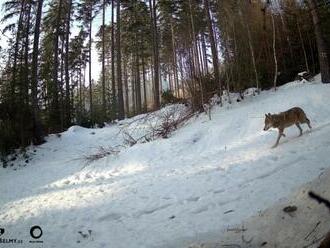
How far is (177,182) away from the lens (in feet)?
29.4

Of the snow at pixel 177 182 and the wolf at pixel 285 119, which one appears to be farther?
the wolf at pixel 285 119

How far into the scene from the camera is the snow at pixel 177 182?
6652 mm

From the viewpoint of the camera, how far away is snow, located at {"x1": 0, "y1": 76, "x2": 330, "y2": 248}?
665 cm

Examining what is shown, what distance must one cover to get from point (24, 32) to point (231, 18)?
14.7 m

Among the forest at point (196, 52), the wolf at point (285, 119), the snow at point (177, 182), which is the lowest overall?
the snow at point (177, 182)

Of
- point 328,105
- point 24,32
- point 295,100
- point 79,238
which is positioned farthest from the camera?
point 24,32

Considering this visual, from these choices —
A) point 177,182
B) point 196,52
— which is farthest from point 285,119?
point 196,52

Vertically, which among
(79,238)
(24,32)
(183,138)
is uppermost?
(24,32)

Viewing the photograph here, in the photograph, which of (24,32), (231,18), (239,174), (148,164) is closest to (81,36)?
(24,32)

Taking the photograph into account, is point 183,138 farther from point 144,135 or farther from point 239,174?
point 239,174

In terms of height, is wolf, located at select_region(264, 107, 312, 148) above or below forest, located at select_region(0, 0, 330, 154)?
below

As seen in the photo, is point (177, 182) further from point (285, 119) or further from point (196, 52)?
point (196, 52)

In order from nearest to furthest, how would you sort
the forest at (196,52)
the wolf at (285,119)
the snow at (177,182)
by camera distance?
the snow at (177,182), the wolf at (285,119), the forest at (196,52)

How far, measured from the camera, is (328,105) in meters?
12.9
